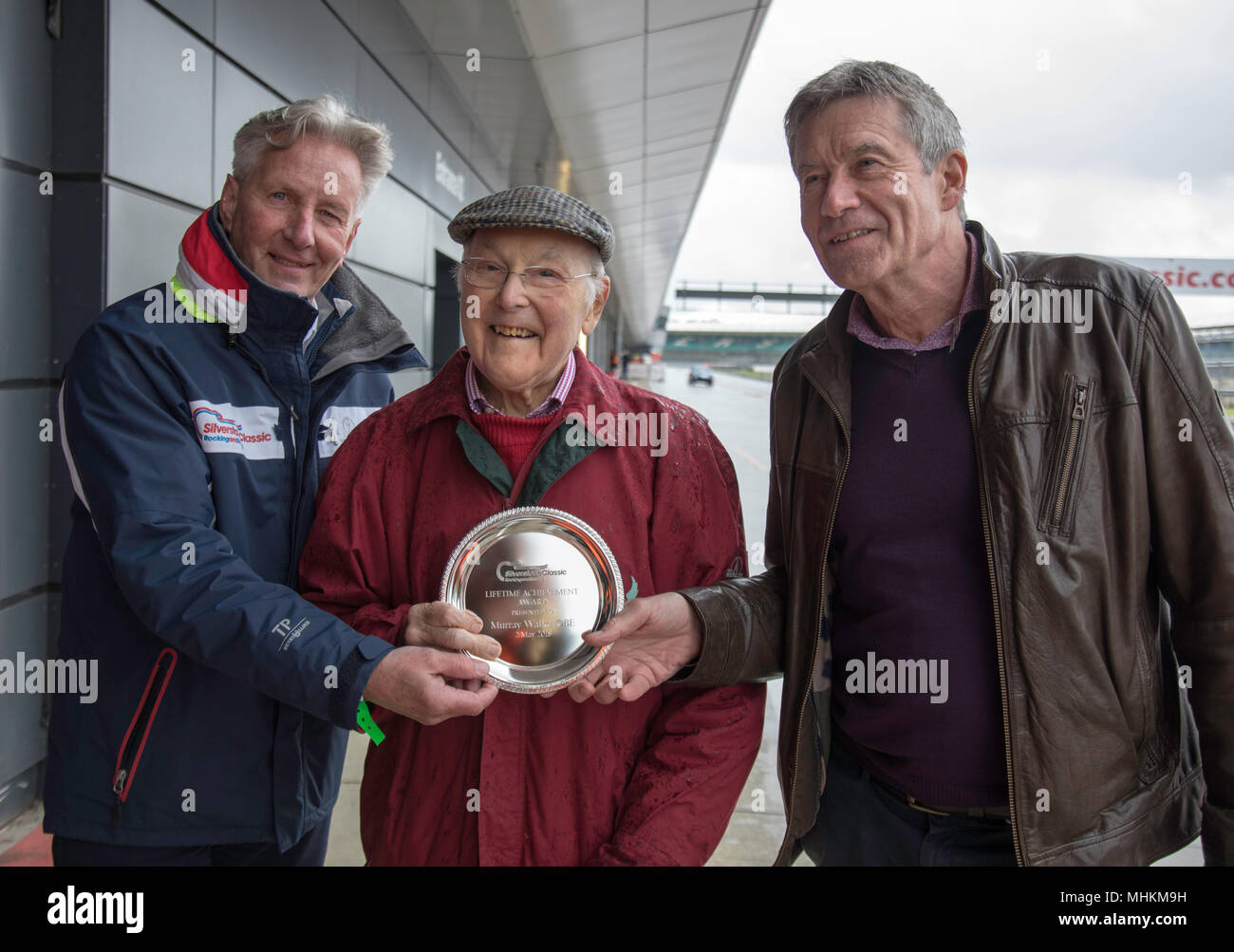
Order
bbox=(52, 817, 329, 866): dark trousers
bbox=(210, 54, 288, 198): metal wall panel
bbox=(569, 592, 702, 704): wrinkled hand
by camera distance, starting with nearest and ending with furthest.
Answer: bbox=(569, 592, 702, 704): wrinkled hand
bbox=(52, 817, 329, 866): dark trousers
bbox=(210, 54, 288, 198): metal wall panel

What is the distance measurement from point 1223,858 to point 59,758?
2361mm

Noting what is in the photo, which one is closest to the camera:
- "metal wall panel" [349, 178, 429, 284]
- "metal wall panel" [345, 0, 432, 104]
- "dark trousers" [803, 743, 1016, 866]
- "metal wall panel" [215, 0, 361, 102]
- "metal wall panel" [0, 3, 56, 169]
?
"dark trousers" [803, 743, 1016, 866]

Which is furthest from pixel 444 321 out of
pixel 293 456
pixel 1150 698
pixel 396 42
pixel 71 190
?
pixel 1150 698

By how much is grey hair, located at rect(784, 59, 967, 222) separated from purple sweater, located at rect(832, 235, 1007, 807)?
0.76 ft

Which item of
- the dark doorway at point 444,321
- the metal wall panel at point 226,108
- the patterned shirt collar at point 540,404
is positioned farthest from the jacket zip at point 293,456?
the dark doorway at point 444,321

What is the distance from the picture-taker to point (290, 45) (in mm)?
4172

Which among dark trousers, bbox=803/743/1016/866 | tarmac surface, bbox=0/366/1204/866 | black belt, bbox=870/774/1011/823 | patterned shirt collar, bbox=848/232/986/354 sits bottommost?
tarmac surface, bbox=0/366/1204/866

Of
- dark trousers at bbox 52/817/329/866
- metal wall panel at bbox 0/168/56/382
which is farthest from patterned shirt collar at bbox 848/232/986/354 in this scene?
metal wall panel at bbox 0/168/56/382

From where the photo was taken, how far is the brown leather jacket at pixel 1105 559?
1.57 m

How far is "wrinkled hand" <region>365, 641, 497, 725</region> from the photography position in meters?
1.51

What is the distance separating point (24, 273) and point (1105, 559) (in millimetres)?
3253

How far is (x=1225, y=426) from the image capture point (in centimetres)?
155

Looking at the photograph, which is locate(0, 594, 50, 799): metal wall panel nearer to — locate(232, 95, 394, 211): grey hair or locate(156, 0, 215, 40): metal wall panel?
locate(232, 95, 394, 211): grey hair
